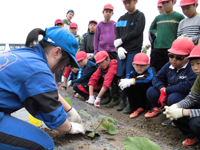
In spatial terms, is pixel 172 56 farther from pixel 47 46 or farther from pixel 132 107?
pixel 47 46

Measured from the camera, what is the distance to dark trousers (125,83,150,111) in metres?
2.65

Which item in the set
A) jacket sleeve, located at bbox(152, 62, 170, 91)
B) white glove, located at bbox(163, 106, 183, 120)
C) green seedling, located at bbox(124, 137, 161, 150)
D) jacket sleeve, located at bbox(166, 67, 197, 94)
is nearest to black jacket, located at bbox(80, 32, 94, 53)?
jacket sleeve, located at bbox(152, 62, 170, 91)

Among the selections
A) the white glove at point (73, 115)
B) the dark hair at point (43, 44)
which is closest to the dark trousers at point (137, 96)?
the white glove at point (73, 115)

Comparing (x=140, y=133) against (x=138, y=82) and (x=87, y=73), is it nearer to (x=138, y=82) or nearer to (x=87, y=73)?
(x=138, y=82)

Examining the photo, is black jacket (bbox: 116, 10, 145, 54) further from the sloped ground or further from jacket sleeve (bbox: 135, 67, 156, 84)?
the sloped ground

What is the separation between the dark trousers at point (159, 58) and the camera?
271 cm

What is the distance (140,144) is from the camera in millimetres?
1021

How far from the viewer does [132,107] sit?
2.81 meters

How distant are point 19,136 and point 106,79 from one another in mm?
2227

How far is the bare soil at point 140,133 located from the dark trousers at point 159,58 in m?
0.89

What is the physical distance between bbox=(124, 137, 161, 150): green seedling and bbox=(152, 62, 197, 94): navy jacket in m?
1.13

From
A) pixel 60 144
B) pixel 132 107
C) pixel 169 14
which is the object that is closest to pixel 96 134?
pixel 60 144

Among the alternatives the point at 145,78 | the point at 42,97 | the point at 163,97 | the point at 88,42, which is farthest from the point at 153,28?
the point at 42,97

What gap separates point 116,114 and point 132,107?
31 cm
